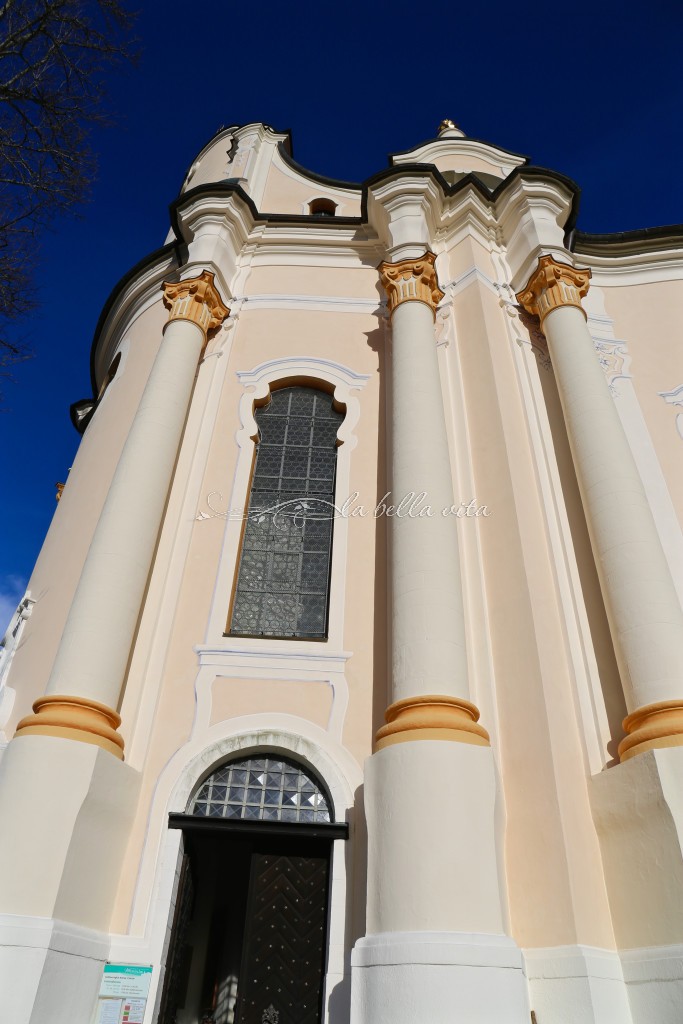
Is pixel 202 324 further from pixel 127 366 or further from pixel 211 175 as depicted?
pixel 211 175

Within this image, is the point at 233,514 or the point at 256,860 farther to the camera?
the point at 233,514

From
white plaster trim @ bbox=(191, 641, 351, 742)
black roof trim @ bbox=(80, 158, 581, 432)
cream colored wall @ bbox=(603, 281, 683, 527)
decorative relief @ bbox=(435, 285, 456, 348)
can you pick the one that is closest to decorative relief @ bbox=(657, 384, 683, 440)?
cream colored wall @ bbox=(603, 281, 683, 527)

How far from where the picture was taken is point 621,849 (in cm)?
552

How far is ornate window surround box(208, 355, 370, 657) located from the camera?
7535 millimetres

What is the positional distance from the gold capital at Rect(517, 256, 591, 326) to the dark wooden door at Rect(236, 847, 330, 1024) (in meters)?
7.11

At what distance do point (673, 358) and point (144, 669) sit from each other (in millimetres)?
8434

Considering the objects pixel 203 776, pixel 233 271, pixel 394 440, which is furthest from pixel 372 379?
pixel 203 776

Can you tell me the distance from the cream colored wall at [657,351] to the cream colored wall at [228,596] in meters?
3.60

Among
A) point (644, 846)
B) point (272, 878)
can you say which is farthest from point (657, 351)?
point (272, 878)

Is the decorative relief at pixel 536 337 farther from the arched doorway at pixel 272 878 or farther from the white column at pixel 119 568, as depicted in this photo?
the arched doorway at pixel 272 878

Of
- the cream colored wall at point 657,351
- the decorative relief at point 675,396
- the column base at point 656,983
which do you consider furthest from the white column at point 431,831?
the decorative relief at point 675,396

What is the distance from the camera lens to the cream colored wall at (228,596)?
A: 689cm

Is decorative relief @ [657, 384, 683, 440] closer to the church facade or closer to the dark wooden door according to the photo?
the church facade

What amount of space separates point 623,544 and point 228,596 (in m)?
4.09
